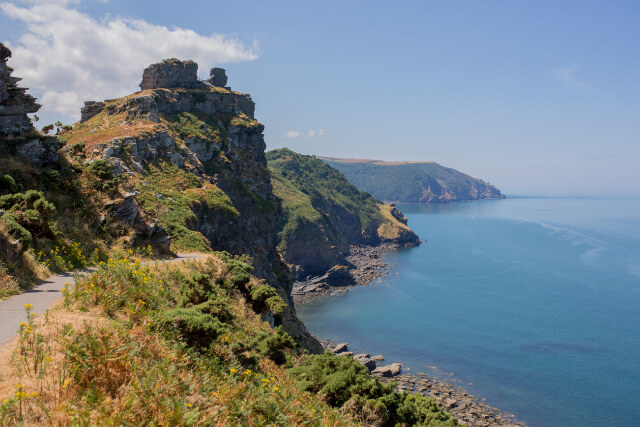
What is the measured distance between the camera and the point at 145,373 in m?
7.08

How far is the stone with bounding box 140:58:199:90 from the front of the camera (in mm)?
64812

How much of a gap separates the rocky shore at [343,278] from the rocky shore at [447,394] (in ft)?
118

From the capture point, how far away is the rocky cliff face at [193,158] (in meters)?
38.5

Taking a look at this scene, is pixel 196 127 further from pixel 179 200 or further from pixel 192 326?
pixel 192 326

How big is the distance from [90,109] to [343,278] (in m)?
72.4

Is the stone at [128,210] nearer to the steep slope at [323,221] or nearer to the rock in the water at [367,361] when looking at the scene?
the rock in the water at [367,361]

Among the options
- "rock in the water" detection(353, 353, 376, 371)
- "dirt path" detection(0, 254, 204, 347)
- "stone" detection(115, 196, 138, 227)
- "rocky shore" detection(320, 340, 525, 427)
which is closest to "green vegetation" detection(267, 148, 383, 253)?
"rock in the water" detection(353, 353, 376, 371)

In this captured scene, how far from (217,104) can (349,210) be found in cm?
10546

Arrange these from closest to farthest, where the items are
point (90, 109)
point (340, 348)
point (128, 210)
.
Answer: point (128, 210) < point (90, 109) < point (340, 348)

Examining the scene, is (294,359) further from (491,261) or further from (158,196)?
(491,261)

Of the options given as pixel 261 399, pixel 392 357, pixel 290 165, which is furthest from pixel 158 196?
pixel 290 165

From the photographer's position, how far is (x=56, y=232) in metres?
16.5

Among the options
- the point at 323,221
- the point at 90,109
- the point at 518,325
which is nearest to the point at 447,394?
the point at 518,325

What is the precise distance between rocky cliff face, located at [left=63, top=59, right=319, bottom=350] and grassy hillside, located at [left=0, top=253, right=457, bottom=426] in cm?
1395
